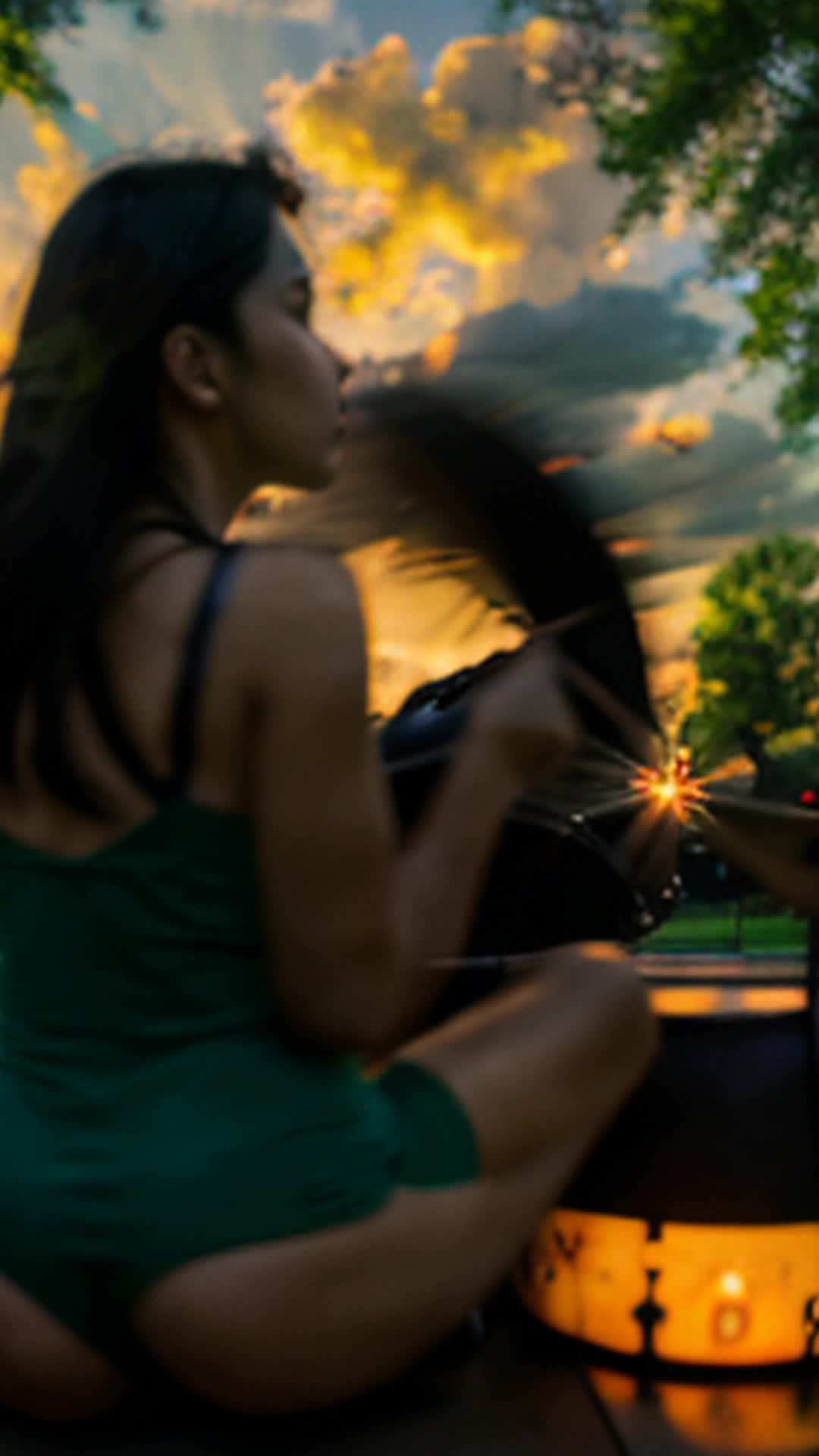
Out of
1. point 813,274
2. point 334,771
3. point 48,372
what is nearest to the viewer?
point 334,771

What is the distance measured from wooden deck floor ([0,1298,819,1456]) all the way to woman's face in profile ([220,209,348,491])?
29.1 inches

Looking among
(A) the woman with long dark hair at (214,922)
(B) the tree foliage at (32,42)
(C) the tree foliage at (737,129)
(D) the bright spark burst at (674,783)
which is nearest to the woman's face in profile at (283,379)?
(A) the woman with long dark hair at (214,922)

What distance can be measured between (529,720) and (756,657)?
1.70ft

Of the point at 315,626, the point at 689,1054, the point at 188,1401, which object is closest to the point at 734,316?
the point at 315,626

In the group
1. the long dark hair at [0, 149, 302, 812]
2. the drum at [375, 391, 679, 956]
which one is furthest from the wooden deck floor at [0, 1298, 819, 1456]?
the long dark hair at [0, 149, 302, 812]

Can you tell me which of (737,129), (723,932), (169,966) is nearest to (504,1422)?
(169,966)

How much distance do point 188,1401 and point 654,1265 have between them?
19.0 inches

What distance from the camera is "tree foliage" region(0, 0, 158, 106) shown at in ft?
6.12

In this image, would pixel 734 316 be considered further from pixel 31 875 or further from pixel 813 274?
pixel 813 274

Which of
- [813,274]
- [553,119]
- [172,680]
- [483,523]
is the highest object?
[813,274]

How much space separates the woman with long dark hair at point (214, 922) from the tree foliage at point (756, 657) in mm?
292

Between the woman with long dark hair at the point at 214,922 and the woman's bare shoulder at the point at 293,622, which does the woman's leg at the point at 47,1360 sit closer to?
the woman with long dark hair at the point at 214,922

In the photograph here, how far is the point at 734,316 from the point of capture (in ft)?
3.59

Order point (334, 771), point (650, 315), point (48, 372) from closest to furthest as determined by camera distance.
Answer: point (334, 771), point (48, 372), point (650, 315)
